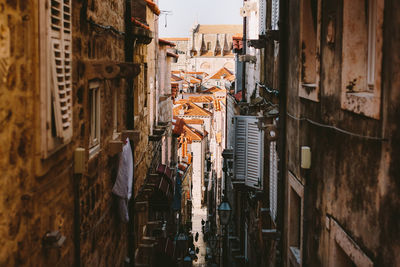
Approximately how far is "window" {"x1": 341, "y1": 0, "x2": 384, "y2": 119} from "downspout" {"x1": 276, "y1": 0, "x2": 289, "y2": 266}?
13.5 feet

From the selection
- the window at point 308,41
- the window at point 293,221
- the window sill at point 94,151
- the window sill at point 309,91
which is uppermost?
the window at point 308,41

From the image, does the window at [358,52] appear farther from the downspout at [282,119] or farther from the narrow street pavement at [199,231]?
the narrow street pavement at [199,231]

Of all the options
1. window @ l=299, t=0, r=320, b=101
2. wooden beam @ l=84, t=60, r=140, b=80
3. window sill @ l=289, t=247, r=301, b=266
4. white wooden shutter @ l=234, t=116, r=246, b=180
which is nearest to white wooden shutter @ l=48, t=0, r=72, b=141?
wooden beam @ l=84, t=60, r=140, b=80

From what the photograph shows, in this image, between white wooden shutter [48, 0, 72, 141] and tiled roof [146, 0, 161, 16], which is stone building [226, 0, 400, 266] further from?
tiled roof [146, 0, 161, 16]

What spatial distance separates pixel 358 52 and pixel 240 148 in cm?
846

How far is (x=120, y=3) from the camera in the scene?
35.7 ft

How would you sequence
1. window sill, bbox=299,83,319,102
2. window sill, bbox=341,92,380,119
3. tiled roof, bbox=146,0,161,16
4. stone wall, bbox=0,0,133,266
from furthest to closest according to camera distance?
1. tiled roof, bbox=146,0,161,16
2. window sill, bbox=299,83,319,102
3. window sill, bbox=341,92,380,119
4. stone wall, bbox=0,0,133,266

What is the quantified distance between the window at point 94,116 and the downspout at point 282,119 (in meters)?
3.53

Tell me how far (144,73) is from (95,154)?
768 cm

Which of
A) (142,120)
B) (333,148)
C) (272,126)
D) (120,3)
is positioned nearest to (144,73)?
(142,120)

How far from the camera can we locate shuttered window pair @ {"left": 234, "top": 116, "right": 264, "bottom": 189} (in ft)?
44.1

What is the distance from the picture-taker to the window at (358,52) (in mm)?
5363

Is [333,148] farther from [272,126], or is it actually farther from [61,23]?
[272,126]

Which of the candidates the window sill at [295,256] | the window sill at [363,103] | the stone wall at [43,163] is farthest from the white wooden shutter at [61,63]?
the window sill at [295,256]
